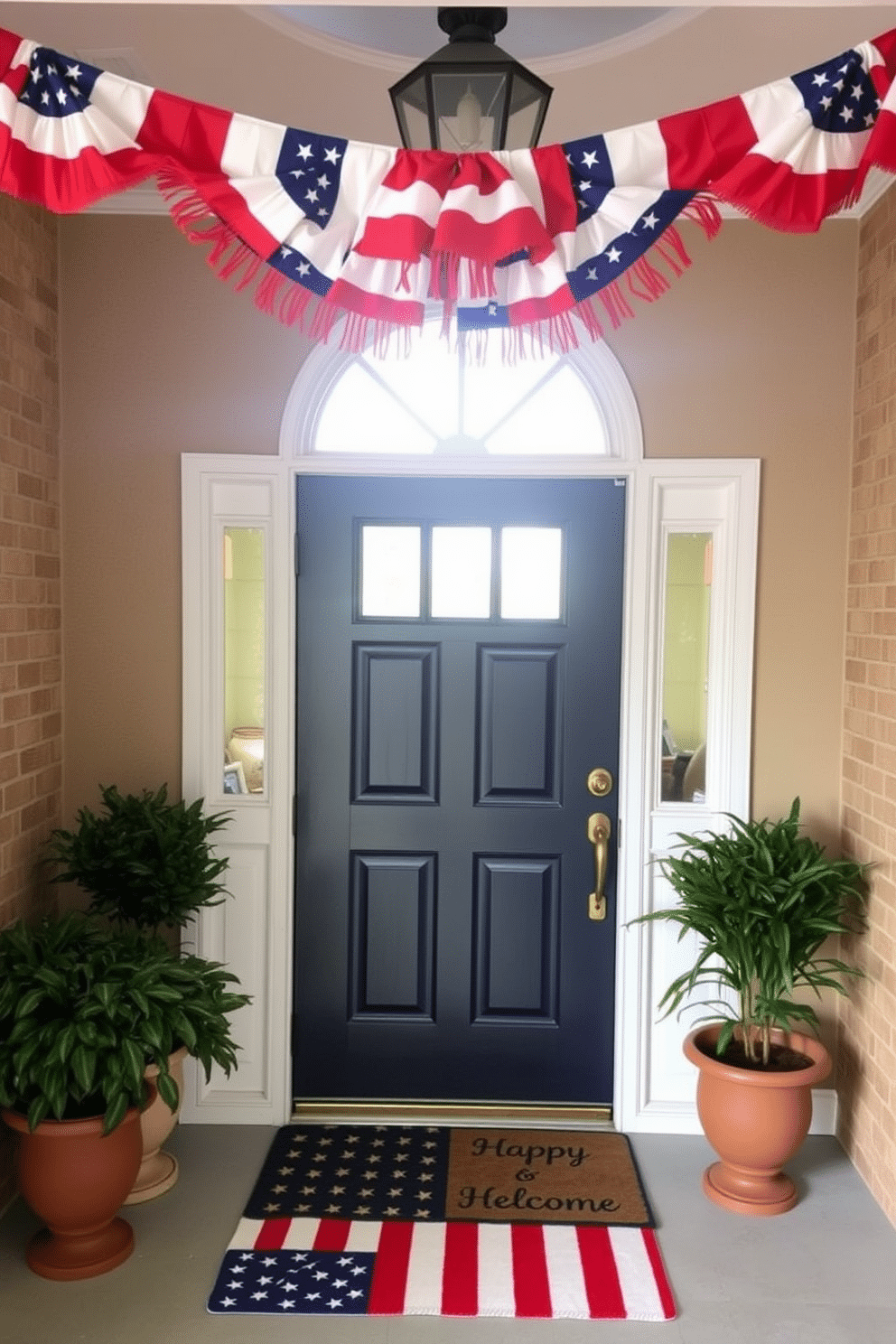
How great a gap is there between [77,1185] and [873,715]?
2.32 meters

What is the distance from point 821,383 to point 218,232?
214 centimetres

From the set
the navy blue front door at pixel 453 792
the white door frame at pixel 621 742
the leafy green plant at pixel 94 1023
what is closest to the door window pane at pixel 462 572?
the navy blue front door at pixel 453 792

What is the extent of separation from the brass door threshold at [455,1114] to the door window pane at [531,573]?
1.49 m

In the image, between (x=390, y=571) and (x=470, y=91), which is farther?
(x=390, y=571)

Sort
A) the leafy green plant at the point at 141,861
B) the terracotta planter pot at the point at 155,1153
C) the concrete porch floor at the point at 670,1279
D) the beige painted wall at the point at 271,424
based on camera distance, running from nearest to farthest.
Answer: the concrete porch floor at the point at 670,1279 → the terracotta planter pot at the point at 155,1153 → the leafy green plant at the point at 141,861 → the beige painted wall at the point at 271,424

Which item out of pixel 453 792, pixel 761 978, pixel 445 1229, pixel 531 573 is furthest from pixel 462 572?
pixel 445 1229

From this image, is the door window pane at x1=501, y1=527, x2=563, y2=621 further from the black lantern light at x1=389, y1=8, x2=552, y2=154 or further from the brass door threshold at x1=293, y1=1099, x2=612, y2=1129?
the black lantern light at x1=389, y1=8, x2=552, y2=154

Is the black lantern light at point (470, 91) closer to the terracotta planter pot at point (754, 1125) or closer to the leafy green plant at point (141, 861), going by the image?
the leafy green plant at point (141, 861)

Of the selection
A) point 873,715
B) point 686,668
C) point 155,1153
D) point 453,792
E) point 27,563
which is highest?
point 27,563

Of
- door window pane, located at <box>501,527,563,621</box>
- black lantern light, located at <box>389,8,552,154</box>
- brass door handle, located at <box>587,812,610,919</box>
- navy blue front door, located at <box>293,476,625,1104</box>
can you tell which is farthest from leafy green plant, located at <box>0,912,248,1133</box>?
black lantern light, located at <box>389,8,552,154</box>

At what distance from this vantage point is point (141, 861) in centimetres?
320

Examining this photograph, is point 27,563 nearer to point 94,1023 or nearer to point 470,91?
point 94,1023

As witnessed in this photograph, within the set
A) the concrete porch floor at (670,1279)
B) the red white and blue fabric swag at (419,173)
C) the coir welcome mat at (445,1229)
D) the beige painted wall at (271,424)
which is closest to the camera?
the red white and blue fabric swag at (419,173)

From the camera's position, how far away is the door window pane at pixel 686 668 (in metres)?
3.53
